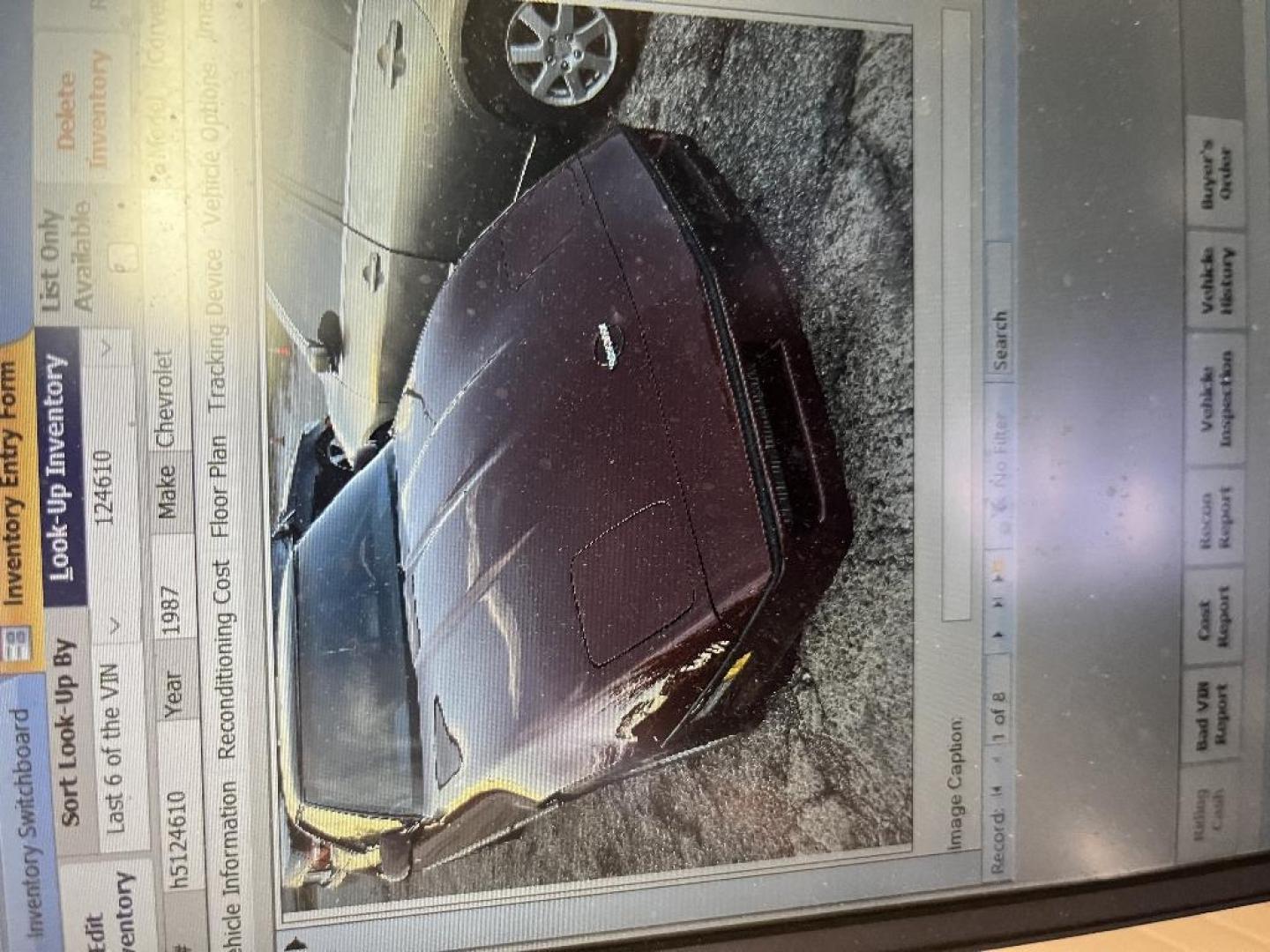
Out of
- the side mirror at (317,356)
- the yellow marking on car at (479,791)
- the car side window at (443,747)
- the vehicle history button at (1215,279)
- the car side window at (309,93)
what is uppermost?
the car side window at (309,93)

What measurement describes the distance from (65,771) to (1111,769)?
1.07 metres

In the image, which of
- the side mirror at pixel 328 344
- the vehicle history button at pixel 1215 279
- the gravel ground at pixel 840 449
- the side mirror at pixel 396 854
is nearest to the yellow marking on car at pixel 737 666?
the gravel ground at pixel 840 449

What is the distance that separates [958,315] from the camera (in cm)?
95

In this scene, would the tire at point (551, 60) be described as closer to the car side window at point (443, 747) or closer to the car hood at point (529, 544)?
the car hood at point (529, 544)

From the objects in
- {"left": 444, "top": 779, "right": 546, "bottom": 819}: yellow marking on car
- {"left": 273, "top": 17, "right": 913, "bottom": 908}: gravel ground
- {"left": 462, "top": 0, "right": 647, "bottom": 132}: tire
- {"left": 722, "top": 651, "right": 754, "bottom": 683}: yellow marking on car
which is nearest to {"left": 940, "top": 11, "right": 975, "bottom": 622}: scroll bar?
{"left": 273, "top": 17, "right": 913, "bottom": 908}: gravel ground

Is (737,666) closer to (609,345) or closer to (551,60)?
(609,345)

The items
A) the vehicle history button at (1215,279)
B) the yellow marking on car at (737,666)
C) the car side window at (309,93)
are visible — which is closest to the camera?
the car side window at (309,93)

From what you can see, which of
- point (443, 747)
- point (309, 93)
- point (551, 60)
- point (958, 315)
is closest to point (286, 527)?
point (443, 747)

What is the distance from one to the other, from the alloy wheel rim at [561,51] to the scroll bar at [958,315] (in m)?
0.37

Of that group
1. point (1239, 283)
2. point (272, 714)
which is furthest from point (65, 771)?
A: point (1239, 283)

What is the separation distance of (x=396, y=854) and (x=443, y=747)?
11 cm

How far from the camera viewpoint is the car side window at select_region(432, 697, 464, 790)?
2.78ft

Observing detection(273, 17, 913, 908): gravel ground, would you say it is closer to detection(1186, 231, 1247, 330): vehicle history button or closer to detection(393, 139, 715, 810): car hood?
detection(393, 139, 715, 810): car hood

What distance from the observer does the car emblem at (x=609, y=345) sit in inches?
33.8
